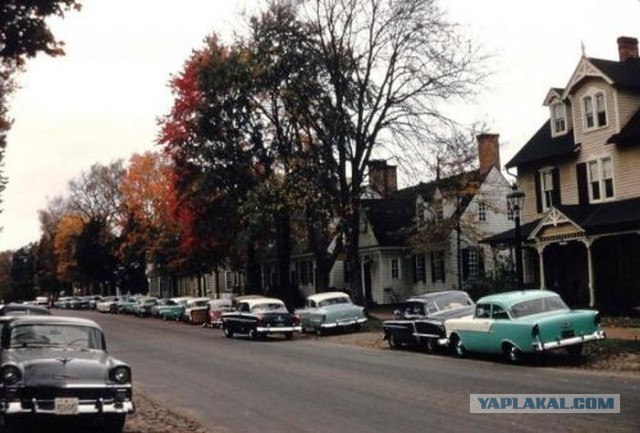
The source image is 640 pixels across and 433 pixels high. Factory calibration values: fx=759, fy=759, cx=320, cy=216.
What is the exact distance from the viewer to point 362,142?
36.8 meters

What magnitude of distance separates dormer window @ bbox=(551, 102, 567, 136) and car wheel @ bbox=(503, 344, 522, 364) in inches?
790

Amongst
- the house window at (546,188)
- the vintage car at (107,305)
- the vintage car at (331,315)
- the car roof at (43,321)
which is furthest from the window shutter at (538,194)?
the vintage car at (107,305)

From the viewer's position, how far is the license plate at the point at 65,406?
10.2 metres

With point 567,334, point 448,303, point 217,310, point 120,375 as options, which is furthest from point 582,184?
point 120,375

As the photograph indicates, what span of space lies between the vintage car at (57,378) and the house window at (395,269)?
38975mm

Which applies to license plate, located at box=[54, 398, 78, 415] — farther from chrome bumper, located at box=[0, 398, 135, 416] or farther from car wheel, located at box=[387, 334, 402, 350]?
car wheel, located at box=[387, 334, 402, 350]

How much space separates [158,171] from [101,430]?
5658 centimetres

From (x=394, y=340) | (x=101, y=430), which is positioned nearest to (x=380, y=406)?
(x=101, y=430)

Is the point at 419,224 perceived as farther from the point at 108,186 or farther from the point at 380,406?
the point at 108,186

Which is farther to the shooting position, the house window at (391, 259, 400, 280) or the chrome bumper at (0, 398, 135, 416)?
the house window at (391, 259, 400, 280)

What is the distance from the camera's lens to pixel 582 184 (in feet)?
110

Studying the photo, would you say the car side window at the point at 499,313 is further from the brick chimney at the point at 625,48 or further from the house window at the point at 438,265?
the house window at the point at 438,265

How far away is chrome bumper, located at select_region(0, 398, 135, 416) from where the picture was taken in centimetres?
1017

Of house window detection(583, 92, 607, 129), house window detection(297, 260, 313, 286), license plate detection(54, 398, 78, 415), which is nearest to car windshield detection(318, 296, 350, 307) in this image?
house window detection(583, 92, 607, 129)
